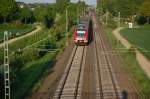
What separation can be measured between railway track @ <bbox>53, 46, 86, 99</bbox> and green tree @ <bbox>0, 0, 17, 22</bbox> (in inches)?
2175

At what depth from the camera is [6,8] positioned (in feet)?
295

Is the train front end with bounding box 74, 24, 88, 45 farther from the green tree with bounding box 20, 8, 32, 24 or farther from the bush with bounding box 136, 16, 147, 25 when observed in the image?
the green tree with bounding box 20, 8, 32, 24

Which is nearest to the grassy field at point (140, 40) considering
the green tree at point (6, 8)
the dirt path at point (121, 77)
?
the dirt path at point (121, 77)

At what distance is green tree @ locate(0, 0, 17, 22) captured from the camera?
89625 mm

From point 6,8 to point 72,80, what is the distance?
221 ft

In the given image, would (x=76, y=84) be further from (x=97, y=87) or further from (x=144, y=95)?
(x=144, y=95)

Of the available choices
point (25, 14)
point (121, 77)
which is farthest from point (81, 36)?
point (25, 14)

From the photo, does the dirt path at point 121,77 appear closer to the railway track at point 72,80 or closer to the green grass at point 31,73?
the railway track at point 72,80

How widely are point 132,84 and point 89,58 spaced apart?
11.8 metres

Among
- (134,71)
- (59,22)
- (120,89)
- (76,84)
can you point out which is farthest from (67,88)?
(59,22)

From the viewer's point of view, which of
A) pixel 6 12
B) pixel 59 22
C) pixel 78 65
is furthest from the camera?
pixel 6 12

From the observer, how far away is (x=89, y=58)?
35781mm

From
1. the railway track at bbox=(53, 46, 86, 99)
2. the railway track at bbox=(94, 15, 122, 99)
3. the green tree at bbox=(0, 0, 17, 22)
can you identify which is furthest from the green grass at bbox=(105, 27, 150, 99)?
the green tree at bbox=(0, 0, 17, 22)

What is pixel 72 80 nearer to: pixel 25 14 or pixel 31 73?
pixel 31 73
